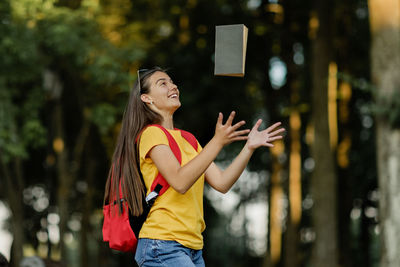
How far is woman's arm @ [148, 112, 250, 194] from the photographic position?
139 inches

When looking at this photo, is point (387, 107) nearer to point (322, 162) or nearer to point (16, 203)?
point (322, 162)

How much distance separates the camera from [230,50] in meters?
3.90

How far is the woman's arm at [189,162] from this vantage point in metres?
3.52

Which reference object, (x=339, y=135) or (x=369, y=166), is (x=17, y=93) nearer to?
(x=339, y=135)

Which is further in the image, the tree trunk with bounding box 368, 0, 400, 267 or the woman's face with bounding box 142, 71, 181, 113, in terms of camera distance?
the tree trunk with bounding box 368, 0, 400, 267

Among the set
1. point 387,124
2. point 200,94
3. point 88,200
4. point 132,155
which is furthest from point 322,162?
point 132,155

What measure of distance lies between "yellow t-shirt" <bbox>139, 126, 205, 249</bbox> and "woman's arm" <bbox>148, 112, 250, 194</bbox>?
0.23 feet

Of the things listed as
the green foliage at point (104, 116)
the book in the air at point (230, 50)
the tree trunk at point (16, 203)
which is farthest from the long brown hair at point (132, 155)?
the tree trunk at point (16, 203)

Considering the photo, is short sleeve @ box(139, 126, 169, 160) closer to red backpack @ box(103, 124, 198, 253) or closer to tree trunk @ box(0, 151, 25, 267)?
red backpack @ box(103, 124, 198, 253)

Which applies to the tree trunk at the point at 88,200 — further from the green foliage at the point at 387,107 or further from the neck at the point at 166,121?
the neck at the point at 166,121

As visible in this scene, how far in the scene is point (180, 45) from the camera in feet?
56.4

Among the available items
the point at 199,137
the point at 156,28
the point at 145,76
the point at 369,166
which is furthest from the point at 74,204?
the point at 145,76

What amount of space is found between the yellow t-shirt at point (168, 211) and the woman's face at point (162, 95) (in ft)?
0.77

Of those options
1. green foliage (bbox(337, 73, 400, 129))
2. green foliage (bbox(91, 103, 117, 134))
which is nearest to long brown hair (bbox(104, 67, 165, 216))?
green foliage (bbox(337, 73, 400, 129))
